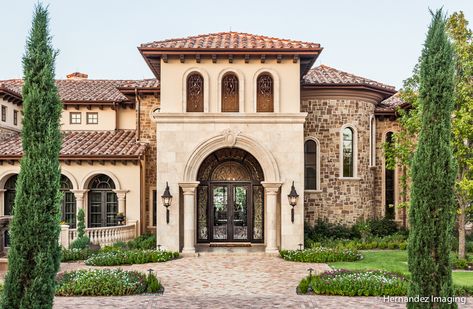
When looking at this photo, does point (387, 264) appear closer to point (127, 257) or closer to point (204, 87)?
point (127, 257)

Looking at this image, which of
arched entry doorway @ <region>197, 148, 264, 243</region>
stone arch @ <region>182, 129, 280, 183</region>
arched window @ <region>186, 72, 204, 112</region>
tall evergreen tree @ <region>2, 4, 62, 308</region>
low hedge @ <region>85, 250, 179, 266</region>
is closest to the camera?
tall evergreen tree @ <region>2, 4, 62, 308</region>

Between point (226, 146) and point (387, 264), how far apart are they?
7.28 meters

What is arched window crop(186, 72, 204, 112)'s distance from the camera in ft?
57.6

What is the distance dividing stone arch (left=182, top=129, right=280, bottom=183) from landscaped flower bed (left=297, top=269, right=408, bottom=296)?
613 cm

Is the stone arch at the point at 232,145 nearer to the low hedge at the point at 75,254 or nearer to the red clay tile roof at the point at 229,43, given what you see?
the red clay tile roof at the point at 229,43

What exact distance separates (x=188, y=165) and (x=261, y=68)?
4.80 meters

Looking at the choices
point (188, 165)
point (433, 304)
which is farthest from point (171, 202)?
point (433, 304)

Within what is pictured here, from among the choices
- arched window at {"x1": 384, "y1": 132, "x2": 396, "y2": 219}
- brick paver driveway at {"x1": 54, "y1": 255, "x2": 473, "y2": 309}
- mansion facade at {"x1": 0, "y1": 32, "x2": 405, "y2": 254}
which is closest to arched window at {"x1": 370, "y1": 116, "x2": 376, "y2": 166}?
mansion facade at {"x1": 0, "y1": 32, "x2": 405, "y2": 254}

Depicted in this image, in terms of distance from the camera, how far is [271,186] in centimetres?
1730

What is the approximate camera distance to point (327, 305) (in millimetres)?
9977

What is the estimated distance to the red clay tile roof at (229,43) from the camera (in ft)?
56.2

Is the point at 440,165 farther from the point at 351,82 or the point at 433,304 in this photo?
the point at 351,82

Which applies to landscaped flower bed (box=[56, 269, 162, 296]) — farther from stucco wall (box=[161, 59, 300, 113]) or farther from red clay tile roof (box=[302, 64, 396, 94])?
red clay tile roof (box=[302, 64, 396, 94])

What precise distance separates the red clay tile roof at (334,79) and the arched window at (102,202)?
414 inches
